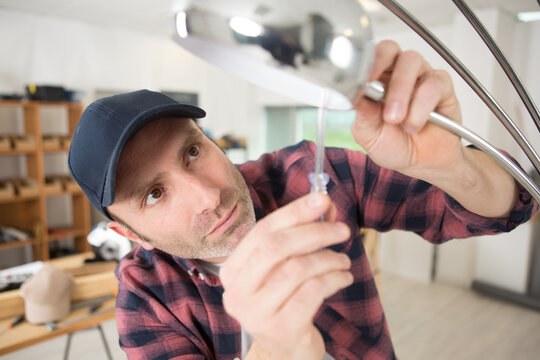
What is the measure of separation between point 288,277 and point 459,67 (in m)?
0.33

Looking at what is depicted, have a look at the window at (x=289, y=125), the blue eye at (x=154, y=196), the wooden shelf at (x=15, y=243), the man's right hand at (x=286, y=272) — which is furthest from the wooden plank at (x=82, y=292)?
the window at (x=289, y=125)

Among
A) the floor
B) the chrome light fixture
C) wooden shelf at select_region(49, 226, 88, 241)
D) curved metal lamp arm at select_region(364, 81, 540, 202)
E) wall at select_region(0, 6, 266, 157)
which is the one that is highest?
wall at select_region(0, 6, 266, 157)

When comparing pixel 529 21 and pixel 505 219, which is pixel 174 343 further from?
pixel 529 21

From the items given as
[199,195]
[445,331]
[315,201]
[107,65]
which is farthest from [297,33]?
[107,65]

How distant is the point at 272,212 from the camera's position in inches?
31.8

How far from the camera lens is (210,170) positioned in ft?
2.80

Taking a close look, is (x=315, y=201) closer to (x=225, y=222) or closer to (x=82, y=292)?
(x=225, y=222)

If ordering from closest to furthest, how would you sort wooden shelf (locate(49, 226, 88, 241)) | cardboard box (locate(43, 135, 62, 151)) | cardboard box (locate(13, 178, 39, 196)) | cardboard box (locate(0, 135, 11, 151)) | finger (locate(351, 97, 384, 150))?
finger (locate(351, 97, 384, 150)) → cardboard box (locate(0, 135, 11, 151)) → cardboard box (locate(13, 178, 39, 196)) → cardboard box (locate(43, 135, 62, 151)) → wooden shelf (locate(49, 226, 88, 241))

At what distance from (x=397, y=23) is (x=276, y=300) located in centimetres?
403

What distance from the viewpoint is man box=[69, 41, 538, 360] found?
1.44 ft

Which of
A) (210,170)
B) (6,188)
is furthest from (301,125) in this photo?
(210,170)

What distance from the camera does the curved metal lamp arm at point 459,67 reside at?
0.41m

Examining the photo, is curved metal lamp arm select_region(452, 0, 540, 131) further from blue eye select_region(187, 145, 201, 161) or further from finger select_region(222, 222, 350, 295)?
blue eye select_region(187, 145, 201, 161)

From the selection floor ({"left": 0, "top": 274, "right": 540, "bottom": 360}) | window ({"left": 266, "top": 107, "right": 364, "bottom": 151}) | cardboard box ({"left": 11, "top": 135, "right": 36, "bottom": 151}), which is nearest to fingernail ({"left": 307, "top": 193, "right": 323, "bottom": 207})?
floor ({"left": 0, "top": 274, "right": 540, "bottom": 360})
